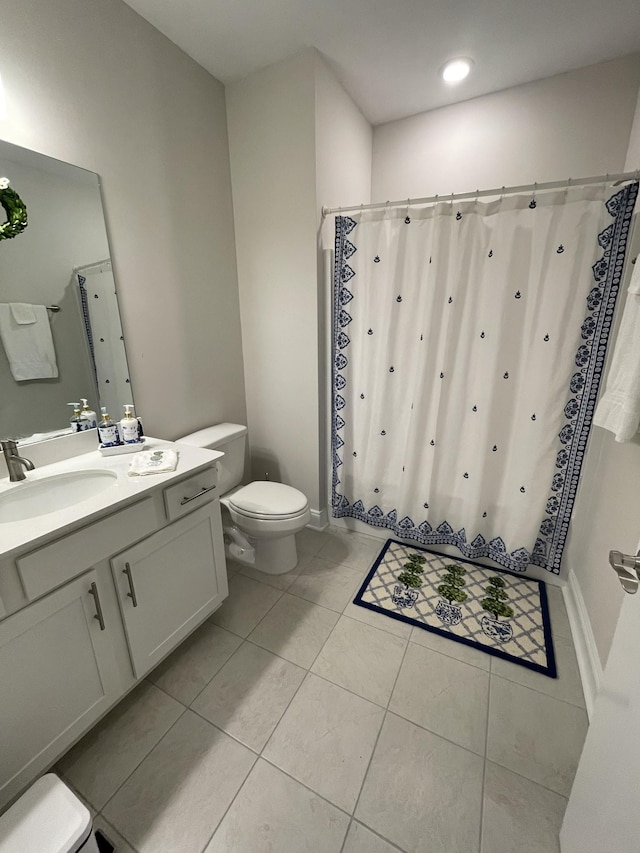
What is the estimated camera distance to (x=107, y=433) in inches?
56.6

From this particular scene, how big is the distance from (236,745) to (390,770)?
499 mm

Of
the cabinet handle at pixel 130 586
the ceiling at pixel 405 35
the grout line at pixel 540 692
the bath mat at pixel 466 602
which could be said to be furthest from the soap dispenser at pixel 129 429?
the grout line at pixel 540 692

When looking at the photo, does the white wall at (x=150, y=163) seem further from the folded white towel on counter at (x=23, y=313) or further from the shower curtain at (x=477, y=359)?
the shower curtain at (x=477, y=359)

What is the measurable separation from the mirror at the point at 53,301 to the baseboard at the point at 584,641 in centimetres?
215

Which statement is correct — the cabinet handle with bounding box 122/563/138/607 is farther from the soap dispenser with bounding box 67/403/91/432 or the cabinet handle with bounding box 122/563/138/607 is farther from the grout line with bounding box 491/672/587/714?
the grout line with bounding box 491/672/587/714

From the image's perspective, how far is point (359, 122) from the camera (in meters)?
2.06

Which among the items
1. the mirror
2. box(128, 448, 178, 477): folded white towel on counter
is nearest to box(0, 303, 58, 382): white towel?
the mirror

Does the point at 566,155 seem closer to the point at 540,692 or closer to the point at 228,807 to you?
the point at 540,692

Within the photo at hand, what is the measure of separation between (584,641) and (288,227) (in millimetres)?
2348

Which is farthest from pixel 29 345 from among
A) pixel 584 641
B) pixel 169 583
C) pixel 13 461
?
pixel 584 641

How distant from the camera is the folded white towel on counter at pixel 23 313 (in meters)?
1.22

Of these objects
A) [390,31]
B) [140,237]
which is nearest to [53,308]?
[140,237]

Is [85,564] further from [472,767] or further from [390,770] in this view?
[472,767]

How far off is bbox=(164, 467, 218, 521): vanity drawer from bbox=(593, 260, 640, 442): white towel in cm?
131
